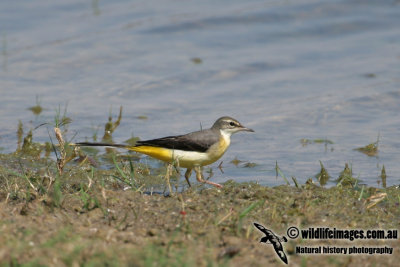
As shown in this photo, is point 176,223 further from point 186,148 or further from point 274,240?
point 186,148

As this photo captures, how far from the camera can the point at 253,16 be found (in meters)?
17.1

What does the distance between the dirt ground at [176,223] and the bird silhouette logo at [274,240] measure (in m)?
0.04

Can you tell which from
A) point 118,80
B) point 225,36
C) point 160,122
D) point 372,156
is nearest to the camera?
point 372,156

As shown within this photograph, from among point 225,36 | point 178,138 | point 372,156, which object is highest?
point 225,36

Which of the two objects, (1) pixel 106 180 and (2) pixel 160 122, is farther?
(2) pixel 160 122

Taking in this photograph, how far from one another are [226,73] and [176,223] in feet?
27.7

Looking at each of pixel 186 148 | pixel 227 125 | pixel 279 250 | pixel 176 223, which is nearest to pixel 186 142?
pixel 186 148

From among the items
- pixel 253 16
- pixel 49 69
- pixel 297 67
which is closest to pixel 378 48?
pixel 297 67

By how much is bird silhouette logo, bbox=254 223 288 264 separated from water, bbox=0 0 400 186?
3.36m

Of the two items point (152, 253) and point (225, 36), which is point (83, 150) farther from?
point (225, 36)

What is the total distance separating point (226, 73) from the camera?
1420 cm

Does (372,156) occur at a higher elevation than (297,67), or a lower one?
lower

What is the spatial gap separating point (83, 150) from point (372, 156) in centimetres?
436

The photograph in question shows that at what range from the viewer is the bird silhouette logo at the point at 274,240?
543 cm
